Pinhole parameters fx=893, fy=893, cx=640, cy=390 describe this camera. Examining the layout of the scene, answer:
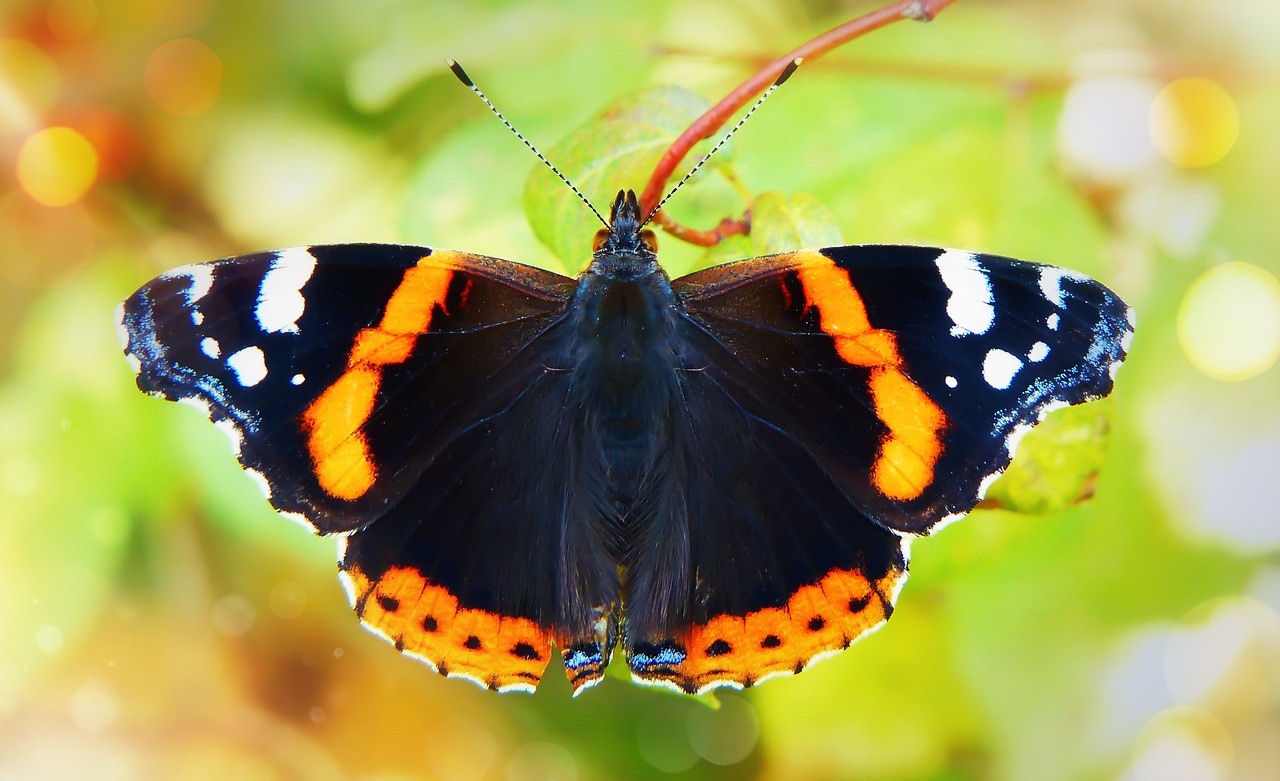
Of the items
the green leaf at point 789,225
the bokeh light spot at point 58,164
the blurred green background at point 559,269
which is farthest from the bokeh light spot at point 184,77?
the green leaf at point 789,225

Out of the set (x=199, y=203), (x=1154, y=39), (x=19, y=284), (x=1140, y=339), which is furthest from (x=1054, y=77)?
(x=19, y=284)

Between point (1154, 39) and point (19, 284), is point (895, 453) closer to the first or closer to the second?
point (1154, 39)

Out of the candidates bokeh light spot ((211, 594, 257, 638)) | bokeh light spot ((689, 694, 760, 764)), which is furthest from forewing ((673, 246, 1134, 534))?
bokeh light spot ((211, 594, 257, 638))

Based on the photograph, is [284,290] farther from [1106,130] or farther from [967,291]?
[1106,130]

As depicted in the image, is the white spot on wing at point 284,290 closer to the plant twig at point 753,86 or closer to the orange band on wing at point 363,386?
the orange band on wing at point 363,386

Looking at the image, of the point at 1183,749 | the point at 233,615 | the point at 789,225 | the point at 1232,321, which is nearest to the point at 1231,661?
the point at 1183,749

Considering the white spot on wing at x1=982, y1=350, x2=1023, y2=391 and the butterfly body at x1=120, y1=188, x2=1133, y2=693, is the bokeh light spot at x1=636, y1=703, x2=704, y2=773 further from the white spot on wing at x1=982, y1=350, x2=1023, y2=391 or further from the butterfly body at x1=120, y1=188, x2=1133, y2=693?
the white spot on wing at x1=982, y1=350, x2=1023, y2=391
